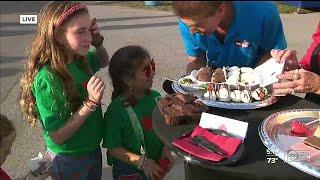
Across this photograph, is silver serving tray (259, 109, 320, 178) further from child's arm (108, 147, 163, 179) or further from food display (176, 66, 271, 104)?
child's arm (108, 147, 163, 179)

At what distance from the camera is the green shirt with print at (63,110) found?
186 cm

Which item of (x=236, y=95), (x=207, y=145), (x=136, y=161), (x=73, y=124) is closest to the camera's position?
(x=207, y=145)

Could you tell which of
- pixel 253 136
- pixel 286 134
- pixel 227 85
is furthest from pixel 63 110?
pixel 286 134

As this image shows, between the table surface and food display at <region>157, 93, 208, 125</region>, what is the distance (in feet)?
0.09

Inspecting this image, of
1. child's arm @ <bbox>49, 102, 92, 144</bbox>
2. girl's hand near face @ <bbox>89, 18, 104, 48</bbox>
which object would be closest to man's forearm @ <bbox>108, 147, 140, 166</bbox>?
child's arm @ <bbox>49, 102, 92, 144</bbox>

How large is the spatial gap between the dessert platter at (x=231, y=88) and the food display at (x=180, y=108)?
0.07 m

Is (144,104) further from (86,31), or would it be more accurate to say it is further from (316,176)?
(316,176)

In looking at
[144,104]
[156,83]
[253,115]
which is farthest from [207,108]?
[156,83]

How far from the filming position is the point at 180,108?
1671 millimetres

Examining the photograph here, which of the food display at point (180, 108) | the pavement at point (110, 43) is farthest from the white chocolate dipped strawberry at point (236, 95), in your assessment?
the pavement at point (110, 43)

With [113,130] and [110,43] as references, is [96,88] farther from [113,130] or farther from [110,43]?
[110,43]

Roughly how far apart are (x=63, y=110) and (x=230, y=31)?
3.00 ft

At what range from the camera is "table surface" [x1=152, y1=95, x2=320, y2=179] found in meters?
1.35

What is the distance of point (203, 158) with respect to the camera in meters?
1.39
